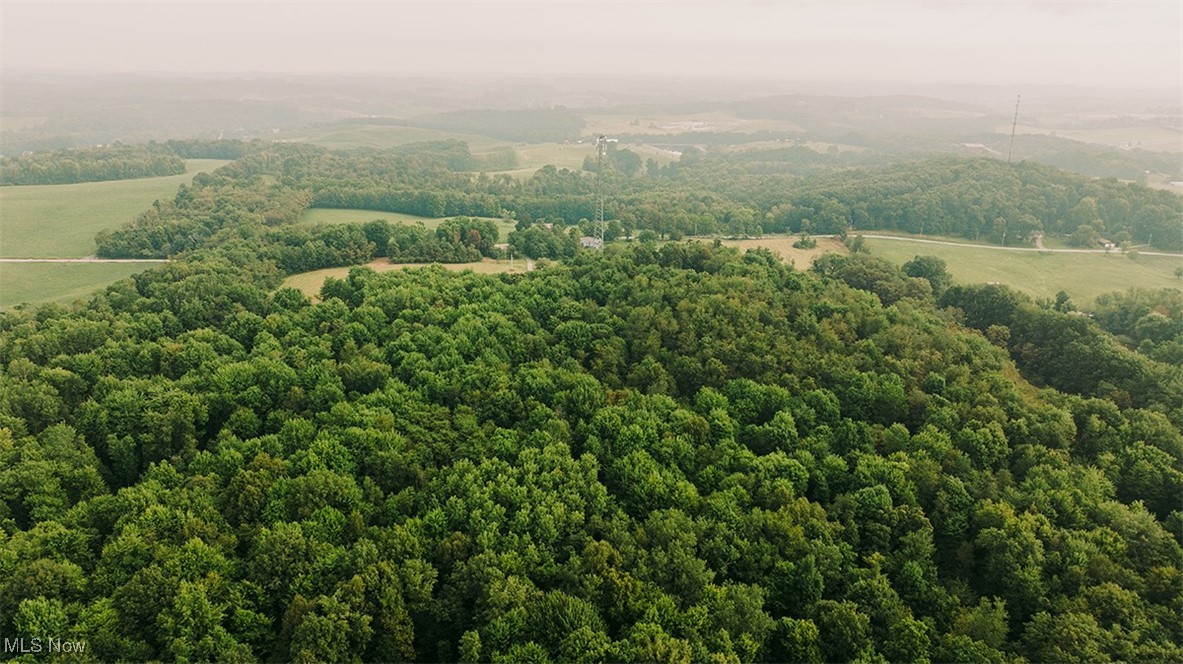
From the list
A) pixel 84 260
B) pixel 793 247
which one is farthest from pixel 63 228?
pixel 793 247

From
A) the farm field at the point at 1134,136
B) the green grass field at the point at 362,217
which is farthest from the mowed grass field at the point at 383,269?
the farm field at the point at 1134,136

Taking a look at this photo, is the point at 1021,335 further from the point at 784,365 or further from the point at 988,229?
the point at 988,229

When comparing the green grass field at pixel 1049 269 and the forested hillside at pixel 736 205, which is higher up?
the forested hillside at pixel 736 205

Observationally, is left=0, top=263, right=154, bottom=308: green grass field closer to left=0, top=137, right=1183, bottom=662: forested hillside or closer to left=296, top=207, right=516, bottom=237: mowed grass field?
left=0, top=137, right=1183, bottom=662: forested hillside

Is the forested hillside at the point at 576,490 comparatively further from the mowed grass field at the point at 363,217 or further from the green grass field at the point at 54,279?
the mowed grass field at the point at 363,217

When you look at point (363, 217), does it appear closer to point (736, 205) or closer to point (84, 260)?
point (84, 260)

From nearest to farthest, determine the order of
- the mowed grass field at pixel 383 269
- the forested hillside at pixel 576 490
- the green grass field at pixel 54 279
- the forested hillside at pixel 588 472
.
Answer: the forested hillside at pixel 576 490 < the forested hillside at pixel 588 472 < the green grass field at pixel 54 279 < the mowed grass field at pixel 383 269
